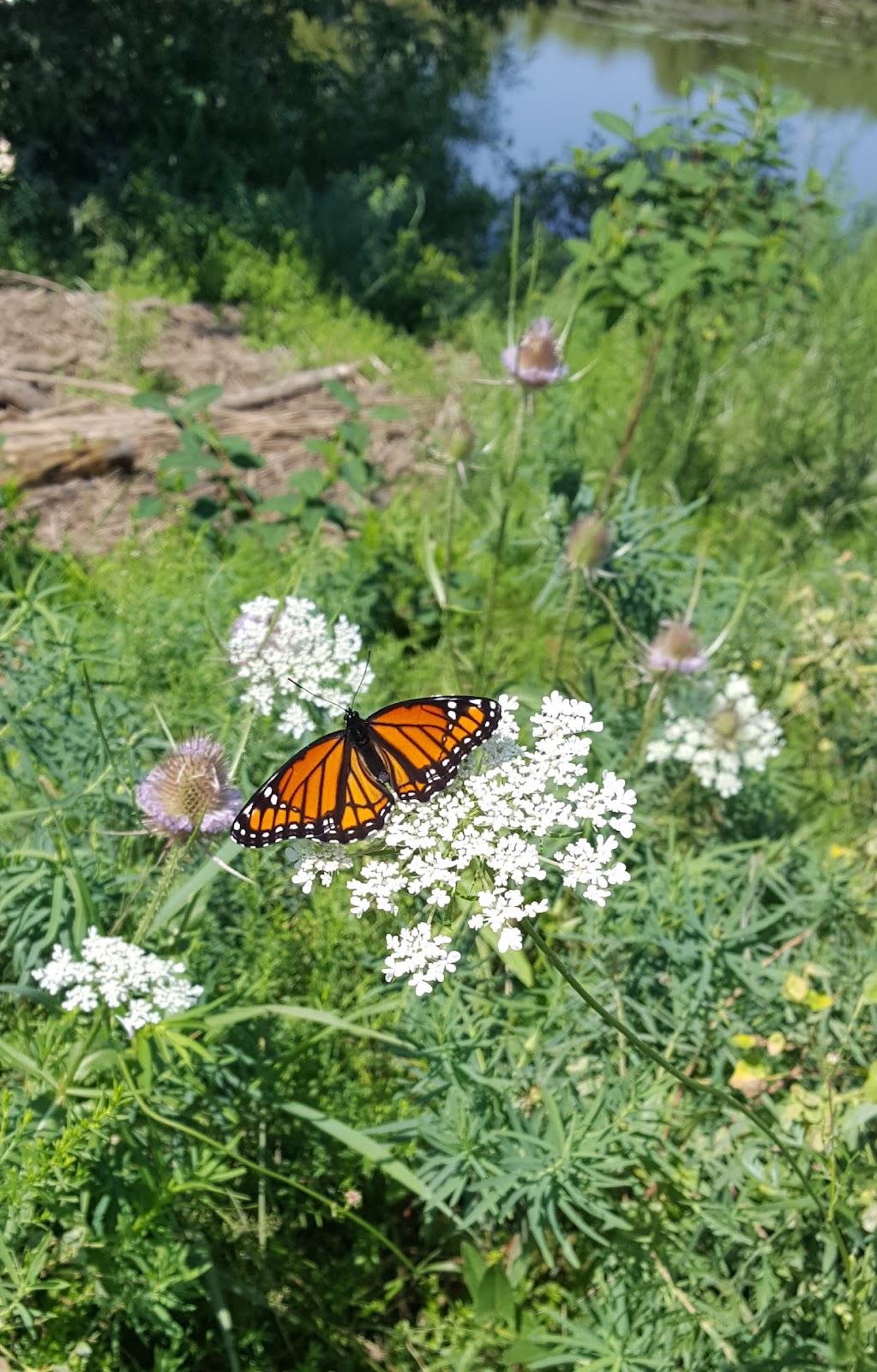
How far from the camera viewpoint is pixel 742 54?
52.7 feet

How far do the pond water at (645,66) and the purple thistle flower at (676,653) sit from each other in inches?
314

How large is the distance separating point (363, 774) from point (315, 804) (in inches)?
3.1

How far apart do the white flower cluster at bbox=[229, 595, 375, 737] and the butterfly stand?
39cm

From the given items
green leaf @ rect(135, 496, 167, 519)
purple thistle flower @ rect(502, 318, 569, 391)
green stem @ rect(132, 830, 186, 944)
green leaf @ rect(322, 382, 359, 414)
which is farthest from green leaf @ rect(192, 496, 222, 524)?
green stem @ rect(132, 830, 186, 944)

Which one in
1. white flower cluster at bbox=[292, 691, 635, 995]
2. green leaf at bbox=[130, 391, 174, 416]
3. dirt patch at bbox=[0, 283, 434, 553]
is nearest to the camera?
white flower cluster at bbox=[292, 691, 635, 995]

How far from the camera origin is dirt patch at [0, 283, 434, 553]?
171 inches

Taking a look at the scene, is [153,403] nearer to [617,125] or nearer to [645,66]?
[617,125]

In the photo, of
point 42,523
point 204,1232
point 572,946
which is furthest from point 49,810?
point 42,523

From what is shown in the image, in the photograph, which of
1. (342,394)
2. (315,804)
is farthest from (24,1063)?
(342,394)

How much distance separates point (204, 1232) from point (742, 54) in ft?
59.5

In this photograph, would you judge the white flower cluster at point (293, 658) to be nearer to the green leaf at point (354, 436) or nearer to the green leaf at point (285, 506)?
the green leaf at point (285, 506)

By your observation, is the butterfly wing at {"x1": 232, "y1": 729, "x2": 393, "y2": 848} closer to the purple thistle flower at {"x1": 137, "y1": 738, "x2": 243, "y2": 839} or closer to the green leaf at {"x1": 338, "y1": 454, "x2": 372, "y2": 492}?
the purple thistle flower at {"x1": 137, "y1": 738, "x2": 243, "y2": 839}

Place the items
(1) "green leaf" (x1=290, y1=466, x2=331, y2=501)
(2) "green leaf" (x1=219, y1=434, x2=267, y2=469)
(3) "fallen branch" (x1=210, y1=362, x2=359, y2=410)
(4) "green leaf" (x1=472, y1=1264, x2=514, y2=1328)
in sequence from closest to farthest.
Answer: (4) "green leaf" (x1=472, y1=1264, x2=514, y2=1328), (1) "green leaf" (x1=290, y1=466, x2=331, y2=501), (2) "green leaf" (x1=219, y1=434, x2=267, y2=469), (3) "fallen branch" (x1=210, y1=362, x2=359, y2=410)

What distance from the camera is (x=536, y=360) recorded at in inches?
105
